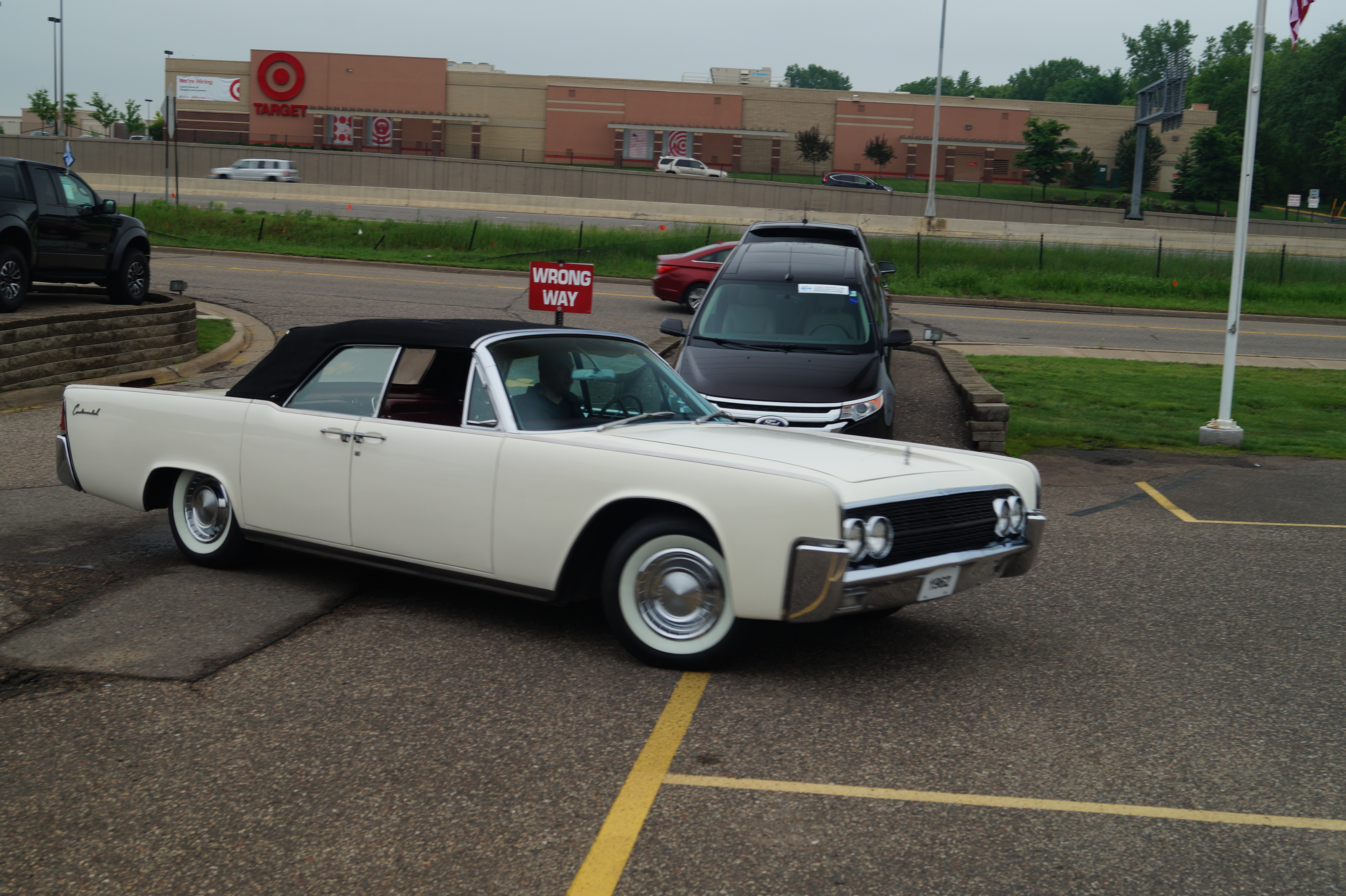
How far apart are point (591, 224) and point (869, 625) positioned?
39049mm

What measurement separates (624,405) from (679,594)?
1.29m

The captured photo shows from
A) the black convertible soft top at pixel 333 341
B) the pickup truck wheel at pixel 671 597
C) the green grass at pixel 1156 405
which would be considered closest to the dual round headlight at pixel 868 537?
the pickup truck wheel at pixel 671 597

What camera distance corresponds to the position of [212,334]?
16.2 metres

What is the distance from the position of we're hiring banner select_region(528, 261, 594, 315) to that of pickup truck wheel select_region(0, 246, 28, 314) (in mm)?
7065

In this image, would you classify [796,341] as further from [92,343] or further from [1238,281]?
[92,343]

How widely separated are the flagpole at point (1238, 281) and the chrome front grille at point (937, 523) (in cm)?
726

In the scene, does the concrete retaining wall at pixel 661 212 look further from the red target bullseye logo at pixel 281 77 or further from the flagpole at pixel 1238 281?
the flagpole at pixel 1238 281

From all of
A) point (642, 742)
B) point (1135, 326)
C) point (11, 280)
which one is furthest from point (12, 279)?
point (1135, 326)

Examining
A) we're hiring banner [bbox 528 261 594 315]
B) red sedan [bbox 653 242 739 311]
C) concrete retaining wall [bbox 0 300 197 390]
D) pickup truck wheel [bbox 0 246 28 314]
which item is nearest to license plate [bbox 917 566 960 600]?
we're hiring banner [bbox 528 261 594 315]

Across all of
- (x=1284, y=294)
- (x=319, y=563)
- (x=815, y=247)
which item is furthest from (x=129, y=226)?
(x=1284, y=294)

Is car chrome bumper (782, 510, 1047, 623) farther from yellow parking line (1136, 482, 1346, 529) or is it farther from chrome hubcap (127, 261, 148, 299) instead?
chrome hubcap (127, 261, 148, 299)

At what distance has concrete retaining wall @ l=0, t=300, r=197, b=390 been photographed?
38.1 feet

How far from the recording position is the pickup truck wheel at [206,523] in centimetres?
608

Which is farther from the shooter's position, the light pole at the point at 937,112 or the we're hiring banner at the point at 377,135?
the we're hiring banner at the point at 377,135
